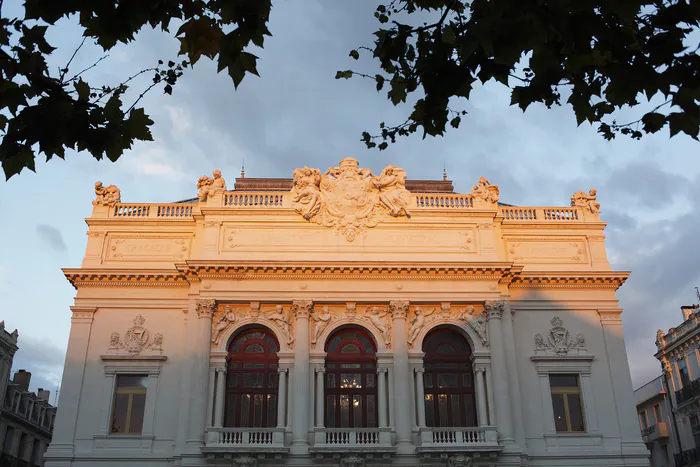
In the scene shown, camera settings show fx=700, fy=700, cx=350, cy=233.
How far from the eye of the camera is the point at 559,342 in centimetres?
2917

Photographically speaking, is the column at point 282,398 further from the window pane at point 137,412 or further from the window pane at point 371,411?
the window pane at point 137,412

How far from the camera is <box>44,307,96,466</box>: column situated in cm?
2658

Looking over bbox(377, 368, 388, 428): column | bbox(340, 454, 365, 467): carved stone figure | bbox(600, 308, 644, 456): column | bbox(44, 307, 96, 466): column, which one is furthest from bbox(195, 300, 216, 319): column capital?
bbox(600, 308, 644, 456): column

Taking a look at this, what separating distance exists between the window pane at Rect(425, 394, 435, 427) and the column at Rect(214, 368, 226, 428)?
8047 mm

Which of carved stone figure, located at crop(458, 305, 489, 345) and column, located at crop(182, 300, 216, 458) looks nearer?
column, located at crop(182, 300, 216, 458)

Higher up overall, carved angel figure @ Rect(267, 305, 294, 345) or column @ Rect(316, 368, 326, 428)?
carved angel figure @ Rect(267, 305, 294, 345)

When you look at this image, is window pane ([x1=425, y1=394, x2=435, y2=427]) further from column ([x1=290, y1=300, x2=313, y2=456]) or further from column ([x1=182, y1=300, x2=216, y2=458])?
column ([x1=182, y1=300, x2=216, y2=458])

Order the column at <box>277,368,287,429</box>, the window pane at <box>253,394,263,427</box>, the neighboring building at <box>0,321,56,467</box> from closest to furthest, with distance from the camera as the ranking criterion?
1. the column at <box>277,368,287,429</box>
2. the window pane at <box>253,394,263,427</box>
3. the neighboring building at <box>0,321,56,467</box>

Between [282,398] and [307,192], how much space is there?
8.77m

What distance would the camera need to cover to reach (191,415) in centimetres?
2644

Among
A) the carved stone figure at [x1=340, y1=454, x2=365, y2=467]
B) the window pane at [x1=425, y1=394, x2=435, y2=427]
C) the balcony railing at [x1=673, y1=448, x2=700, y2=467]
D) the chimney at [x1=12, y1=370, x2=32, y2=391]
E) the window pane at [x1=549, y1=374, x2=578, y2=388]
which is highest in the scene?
the chimney at [x1=12, y1=370, x2=32, y2=391]

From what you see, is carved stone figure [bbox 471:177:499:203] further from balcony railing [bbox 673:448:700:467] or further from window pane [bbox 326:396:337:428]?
balcony railing [bbox 673:448:700:467]

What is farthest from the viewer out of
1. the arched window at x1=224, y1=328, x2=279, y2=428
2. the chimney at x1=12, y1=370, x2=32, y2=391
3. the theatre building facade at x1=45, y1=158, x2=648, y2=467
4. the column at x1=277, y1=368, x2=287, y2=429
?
the chimney at x1=12, y1=370, x2=32, y2=391

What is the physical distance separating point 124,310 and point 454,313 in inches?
540
